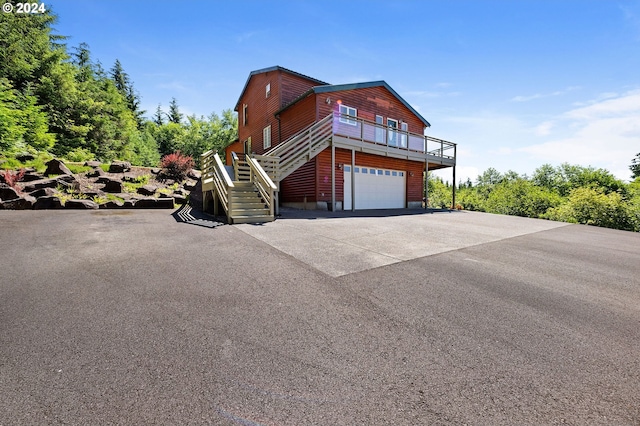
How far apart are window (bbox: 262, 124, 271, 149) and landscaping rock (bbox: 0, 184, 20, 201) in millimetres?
11641

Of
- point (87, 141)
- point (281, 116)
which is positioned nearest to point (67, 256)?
point (281, 116)

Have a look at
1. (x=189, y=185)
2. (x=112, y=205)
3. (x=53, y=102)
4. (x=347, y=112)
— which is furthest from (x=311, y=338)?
(x=53, y=102)

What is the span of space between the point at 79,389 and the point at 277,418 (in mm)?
1349

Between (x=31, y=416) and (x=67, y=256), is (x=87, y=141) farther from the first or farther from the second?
(x=31, y=416)

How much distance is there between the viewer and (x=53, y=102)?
1962 centimetres

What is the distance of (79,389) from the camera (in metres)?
1.77

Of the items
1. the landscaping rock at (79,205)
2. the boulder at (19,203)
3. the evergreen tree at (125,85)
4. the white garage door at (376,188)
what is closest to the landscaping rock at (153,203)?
the landscaping rock at (79,205)

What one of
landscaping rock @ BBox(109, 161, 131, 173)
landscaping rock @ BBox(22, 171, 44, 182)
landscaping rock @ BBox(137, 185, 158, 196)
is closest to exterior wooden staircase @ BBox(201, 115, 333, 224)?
landscaping rock @ BBox(137, 185, 158, 196)

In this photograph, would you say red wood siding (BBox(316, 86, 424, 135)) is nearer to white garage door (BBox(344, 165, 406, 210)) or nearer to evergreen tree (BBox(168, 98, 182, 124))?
white garage door (BBox(344, 165, 406, 210))

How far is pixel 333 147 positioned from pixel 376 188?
449cm

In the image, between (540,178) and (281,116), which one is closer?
(281,116)

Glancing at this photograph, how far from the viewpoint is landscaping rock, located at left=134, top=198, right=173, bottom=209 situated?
10500 millimetres

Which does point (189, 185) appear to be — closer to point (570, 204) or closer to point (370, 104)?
point (370, 104)

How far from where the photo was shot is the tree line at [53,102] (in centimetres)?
1478
